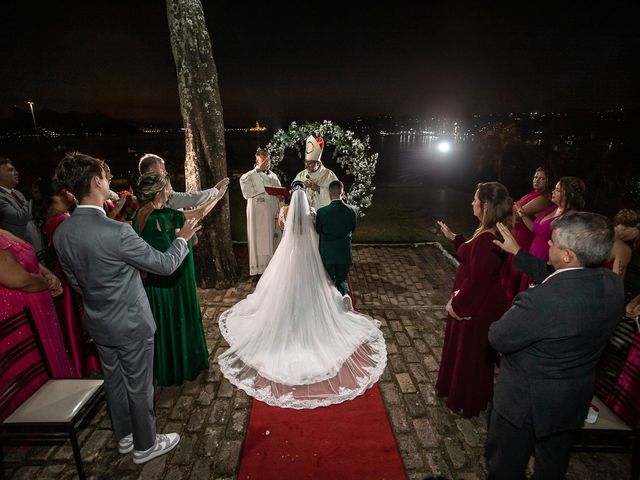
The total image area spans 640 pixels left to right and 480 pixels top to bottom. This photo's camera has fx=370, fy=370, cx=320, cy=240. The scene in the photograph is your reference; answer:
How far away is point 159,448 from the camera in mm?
3389

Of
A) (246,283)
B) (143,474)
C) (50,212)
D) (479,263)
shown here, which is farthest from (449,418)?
(50,212)

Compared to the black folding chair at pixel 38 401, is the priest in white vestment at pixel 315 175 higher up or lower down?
higher up

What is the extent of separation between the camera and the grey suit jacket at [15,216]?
17.3ft

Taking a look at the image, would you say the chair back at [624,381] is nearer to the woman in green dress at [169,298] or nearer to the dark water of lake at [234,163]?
the woman in green dress at [169,298]

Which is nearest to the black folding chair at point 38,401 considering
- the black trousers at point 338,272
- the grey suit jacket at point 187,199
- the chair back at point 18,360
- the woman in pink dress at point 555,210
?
the chair back at point 18,360

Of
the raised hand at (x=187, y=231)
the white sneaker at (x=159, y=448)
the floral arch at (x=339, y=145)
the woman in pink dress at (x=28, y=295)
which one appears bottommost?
the white sneaker at (x=159, y=448)

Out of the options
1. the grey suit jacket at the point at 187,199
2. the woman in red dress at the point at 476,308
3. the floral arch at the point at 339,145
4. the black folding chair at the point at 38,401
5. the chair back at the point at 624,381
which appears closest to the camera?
the black folding chair at the point at 38,401

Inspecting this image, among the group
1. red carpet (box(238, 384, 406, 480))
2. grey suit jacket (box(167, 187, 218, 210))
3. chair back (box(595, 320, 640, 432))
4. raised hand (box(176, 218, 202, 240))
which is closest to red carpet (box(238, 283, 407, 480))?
red carpet (box(238, 384, 406, 480))

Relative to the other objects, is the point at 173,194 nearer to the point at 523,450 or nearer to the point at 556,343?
the point at 556,343

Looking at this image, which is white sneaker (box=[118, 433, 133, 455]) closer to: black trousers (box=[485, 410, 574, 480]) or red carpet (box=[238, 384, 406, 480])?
red carpet (box=[238, 384, 406, 480])

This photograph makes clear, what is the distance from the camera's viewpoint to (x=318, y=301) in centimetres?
486

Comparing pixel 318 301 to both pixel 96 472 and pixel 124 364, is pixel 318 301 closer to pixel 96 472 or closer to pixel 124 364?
pixel 124 364

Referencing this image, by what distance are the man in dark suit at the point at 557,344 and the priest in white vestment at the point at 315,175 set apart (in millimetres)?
5257

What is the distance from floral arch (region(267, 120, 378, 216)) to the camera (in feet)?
25.3
